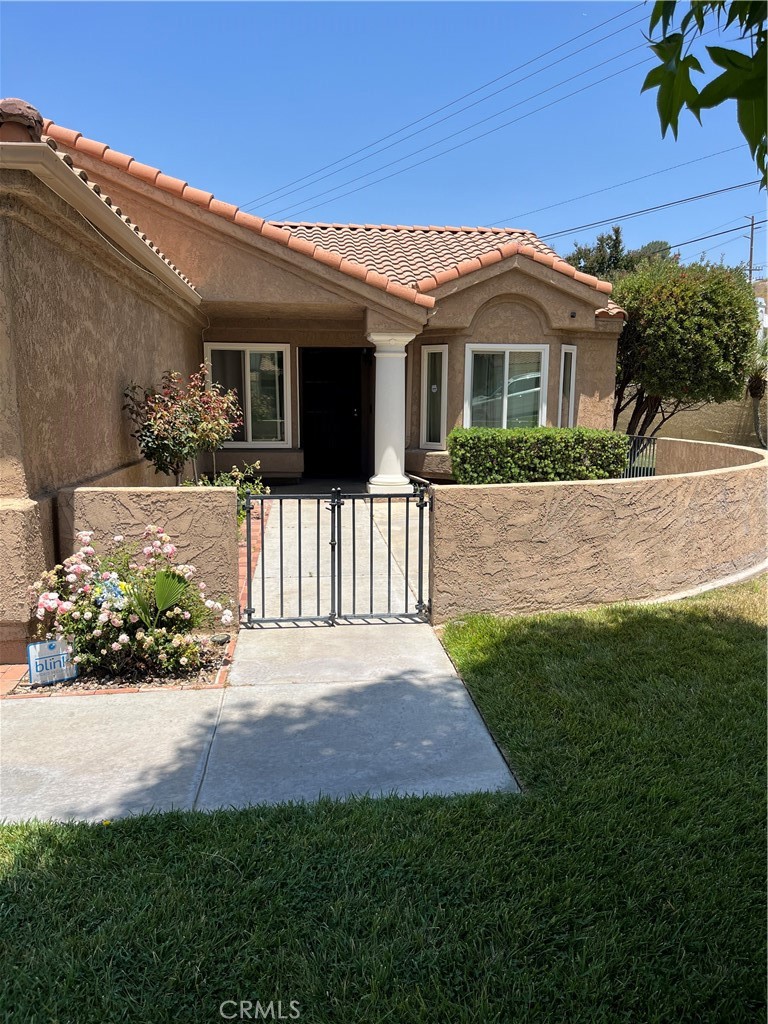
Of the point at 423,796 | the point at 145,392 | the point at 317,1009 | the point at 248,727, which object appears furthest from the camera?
the point at 145,392

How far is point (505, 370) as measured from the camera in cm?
1340

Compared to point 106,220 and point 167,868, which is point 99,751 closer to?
point 167,868

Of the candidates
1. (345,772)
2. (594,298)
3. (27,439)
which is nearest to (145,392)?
(27,439)

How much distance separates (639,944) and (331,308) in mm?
10568

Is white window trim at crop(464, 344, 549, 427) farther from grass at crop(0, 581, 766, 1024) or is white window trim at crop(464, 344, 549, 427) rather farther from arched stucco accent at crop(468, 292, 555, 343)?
grass at crop(0, 581, 766, 1024)

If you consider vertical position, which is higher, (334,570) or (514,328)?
(514,328)

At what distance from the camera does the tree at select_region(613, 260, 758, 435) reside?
15.6 metres

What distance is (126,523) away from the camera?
552cm

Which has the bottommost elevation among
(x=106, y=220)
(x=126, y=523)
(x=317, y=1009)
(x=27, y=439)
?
(x=317, y=1009)

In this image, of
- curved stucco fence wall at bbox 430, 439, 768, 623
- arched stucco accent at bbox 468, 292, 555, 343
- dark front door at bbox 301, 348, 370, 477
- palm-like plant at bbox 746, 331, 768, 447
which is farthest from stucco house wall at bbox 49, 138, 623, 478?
palm-like plant at bbox 746, 331, 768, 447

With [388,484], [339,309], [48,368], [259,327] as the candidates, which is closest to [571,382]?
[388,484]

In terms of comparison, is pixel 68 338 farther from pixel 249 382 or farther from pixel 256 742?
pixel 249 382

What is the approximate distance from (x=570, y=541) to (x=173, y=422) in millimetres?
4703

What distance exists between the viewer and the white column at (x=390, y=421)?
12109 mm
